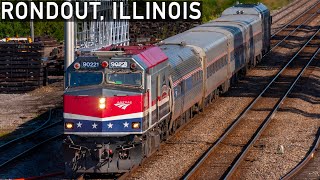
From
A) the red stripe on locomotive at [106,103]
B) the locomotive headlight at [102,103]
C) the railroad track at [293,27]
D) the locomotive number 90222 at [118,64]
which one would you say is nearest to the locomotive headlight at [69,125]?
the red stripe on locomotive at [106,103]

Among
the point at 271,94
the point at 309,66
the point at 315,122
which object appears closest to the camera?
the point at 315,122

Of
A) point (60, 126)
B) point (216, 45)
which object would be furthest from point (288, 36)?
point (60, 126)

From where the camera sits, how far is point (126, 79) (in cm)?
1942

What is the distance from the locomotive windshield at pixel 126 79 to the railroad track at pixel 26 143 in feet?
13.7

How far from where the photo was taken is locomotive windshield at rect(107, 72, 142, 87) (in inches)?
760

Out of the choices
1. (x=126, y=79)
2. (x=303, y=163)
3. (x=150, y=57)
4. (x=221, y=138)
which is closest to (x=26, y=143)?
(x=221, y=138)

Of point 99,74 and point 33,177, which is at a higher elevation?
point 99,74

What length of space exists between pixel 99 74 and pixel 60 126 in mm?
9081

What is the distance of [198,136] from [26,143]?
207 inches

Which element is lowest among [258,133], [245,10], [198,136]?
[198,136]

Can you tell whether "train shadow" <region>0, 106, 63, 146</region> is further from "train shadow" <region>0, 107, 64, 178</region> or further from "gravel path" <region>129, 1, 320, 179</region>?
"gravel path" <region>129, 1, 320, 179</region>

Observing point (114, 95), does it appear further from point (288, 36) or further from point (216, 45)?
point (288, 36)

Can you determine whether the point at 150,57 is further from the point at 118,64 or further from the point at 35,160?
the point at 35,160

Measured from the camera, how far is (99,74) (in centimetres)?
1928
